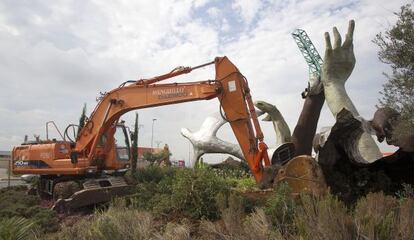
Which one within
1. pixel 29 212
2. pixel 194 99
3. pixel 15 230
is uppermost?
pixel 194 99

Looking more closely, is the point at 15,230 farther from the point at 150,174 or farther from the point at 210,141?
the point at 210,141

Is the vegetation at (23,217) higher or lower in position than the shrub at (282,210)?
lower

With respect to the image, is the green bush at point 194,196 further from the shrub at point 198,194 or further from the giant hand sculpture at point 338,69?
the giant hand sculpture at point 338,69

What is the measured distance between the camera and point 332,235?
3.87m

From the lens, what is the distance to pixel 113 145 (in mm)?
14320

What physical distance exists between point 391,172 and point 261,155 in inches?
110

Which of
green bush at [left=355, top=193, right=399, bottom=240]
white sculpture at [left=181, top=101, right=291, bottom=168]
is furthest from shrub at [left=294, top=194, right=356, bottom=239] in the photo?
white sculpture at [left=181, top=101, right=291, bottom=168]

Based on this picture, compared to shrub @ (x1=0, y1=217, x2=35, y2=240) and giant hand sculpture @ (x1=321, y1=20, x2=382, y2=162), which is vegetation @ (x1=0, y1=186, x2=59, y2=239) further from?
giant hand sculpture @ (x1=321, y1=20, x2=382, y2=162)

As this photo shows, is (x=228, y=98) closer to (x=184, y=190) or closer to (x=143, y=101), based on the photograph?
(x=143, y=101)

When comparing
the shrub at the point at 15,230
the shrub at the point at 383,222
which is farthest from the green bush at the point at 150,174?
the shrub at the point at 383,222

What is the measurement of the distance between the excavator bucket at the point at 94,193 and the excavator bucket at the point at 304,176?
5149mm

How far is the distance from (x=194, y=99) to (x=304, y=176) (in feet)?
15.2

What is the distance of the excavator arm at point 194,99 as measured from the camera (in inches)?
424

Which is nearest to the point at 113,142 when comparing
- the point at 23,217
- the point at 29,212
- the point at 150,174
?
the point at 150,174
